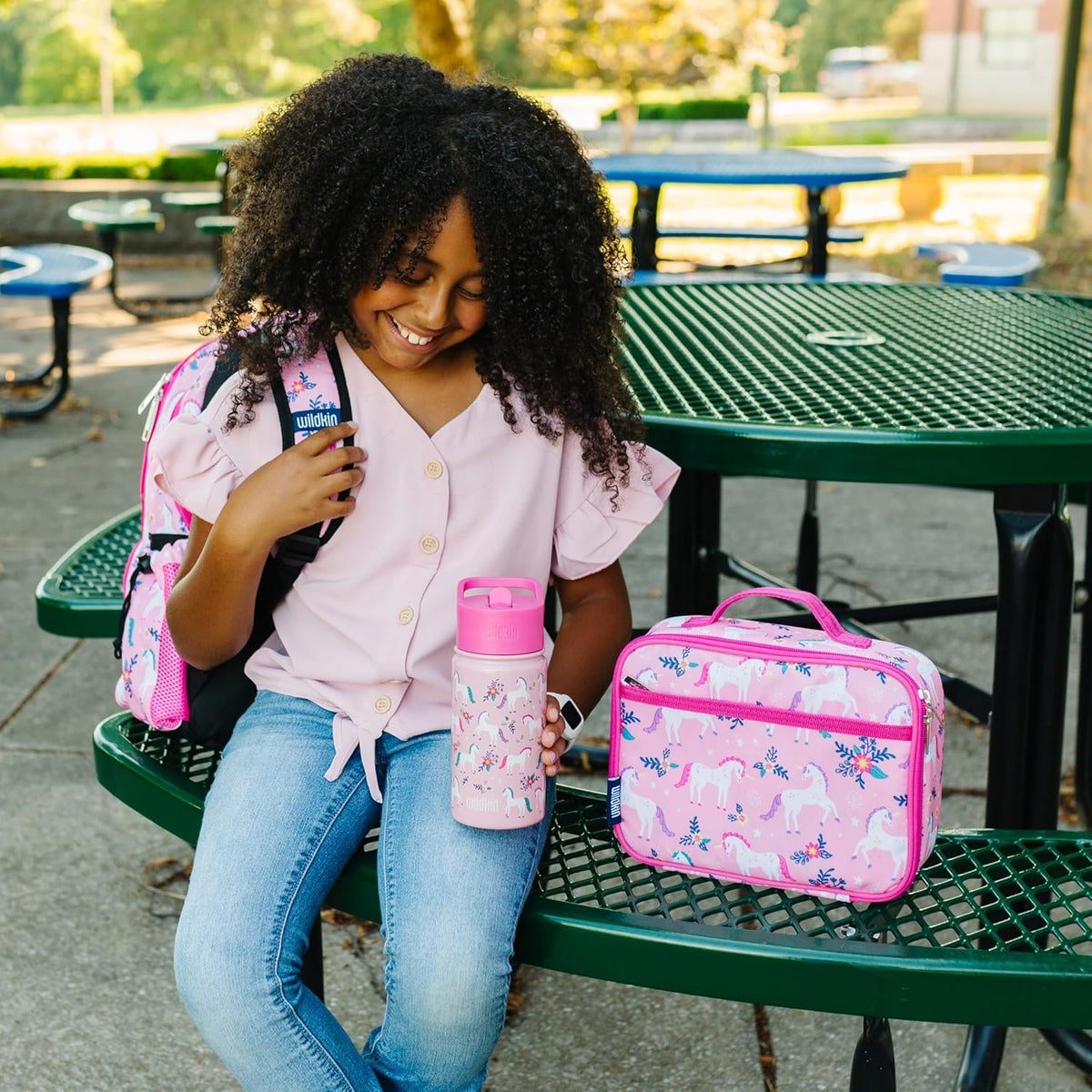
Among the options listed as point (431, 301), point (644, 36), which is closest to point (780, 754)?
point (431, 301)

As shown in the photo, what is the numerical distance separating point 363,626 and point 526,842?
33 centimetres

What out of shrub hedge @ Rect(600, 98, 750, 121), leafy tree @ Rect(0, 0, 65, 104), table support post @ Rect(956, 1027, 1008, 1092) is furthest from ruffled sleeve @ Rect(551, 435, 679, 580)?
leafy tree @ Rect(0, 0, 65, 104)

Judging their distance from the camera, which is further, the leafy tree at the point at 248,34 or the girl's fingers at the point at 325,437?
the leafy tree at the point at 248,34

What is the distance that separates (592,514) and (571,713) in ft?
0.83

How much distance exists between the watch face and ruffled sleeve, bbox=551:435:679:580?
0.62 ft

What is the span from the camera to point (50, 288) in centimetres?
529

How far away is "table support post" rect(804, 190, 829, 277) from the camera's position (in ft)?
18.9

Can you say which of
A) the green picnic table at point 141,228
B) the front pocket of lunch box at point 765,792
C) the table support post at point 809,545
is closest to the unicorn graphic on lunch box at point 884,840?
the front pocket of lunch box at point 765,792

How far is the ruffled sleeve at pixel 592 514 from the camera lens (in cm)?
180

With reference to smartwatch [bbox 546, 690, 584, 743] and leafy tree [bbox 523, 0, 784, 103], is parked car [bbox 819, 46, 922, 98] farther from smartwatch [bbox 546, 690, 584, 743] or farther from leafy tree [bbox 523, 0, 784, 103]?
smartwatch [bbox 546, 690, 584, 743]

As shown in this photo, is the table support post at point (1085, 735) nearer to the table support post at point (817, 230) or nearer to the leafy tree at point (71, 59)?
the table support post at point (817, 230)

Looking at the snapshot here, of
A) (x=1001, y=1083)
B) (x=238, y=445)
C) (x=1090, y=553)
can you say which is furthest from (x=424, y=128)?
(x=1090, y=553)

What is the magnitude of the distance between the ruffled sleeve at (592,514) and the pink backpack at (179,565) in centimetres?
29

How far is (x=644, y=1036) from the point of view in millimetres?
2127
